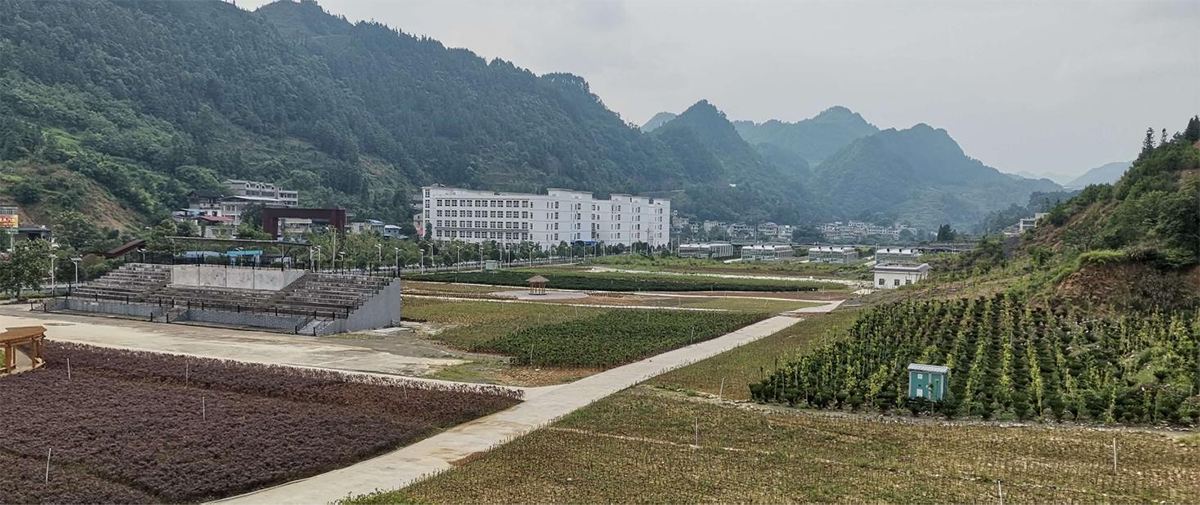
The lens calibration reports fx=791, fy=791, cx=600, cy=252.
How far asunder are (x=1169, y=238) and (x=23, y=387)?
42461 mm

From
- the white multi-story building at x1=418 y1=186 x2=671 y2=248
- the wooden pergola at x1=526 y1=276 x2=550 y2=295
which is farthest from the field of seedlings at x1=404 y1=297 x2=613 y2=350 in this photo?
the white multi-story building at x1=418 y1=186 x2=671 y2=248

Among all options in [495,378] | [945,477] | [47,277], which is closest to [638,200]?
[47,277]

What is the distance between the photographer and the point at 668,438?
1636 centimetres

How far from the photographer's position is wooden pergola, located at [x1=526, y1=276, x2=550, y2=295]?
56562 mm

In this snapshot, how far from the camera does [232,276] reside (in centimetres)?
4103

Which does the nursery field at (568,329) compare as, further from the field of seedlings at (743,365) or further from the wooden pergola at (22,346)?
the wooden pergola at (22,346)

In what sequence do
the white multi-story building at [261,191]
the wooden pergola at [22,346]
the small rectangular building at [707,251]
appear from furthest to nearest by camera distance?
the small rectangular building at [707,251] → the white multi-story building at [261,191] → the wooden pergola at [22,346]

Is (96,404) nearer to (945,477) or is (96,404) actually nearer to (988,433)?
(945,477)

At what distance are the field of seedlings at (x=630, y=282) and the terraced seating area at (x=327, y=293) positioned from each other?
24254 mm

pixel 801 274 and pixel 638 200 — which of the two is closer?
pixel 801 274

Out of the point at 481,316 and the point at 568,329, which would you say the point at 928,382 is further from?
the point at 481,316

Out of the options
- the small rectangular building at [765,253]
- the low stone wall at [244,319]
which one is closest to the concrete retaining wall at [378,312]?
the low stone wall at [244,319]

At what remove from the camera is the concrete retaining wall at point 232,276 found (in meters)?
40.2

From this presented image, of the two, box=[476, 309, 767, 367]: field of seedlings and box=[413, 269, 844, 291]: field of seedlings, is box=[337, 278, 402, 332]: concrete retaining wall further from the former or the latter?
box=[413, 269, 844, 291]: field of seedlings
